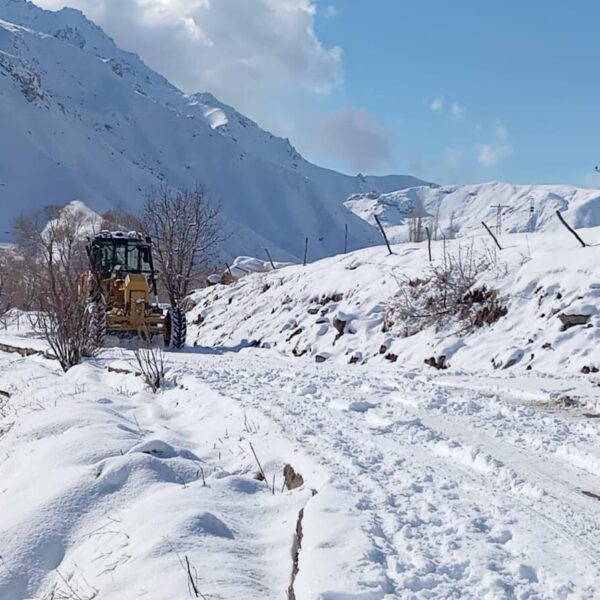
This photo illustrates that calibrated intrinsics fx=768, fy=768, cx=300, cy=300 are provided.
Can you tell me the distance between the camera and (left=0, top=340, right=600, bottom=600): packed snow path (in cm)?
382

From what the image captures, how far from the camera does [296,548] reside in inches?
166

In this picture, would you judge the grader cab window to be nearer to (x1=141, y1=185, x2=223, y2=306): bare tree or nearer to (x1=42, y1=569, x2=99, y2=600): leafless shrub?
(x1=141, y1=185, x2=223, y2=306): bare tree

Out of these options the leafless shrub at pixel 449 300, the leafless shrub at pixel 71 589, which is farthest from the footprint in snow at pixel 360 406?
the leafless shrub at pixel 449 300

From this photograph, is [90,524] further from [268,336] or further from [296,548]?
[268,336]

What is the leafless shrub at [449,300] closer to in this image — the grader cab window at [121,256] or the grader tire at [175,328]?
the grader tire at [175,328]

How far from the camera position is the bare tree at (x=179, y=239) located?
33.0m

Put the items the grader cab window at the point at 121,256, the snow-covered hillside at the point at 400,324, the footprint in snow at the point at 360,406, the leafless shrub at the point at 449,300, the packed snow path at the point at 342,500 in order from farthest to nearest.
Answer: the grader cab window at the point at 121,256
the leafless shrub at the point at 449,300
the snow-covered hillside at the point at 400,324
the footprint in snow at the point at 360,406
the packed snow path at the point at 342,500

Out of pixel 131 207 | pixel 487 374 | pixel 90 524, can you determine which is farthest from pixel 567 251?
pixel 131 207

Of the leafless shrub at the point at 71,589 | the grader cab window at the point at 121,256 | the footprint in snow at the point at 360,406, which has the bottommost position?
the leafless shrub at the point at 71,589

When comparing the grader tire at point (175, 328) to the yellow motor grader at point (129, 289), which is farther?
the grader tire at point (175, 328)

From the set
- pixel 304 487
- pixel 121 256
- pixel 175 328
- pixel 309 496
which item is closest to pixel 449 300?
pixel 175 328

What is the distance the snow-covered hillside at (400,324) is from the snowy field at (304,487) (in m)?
2.67

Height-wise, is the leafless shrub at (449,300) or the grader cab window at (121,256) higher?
the grader cab window at (121,256)

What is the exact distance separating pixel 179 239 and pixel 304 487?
28940 millimetres
